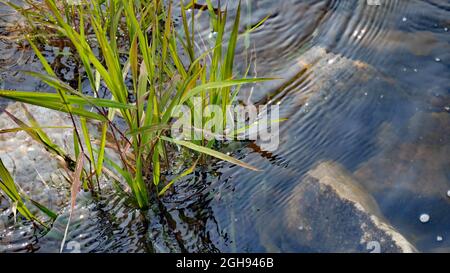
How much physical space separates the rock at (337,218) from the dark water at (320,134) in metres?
0.05

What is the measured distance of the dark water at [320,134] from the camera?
2334 mm

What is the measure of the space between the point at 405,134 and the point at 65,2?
2.05 metres

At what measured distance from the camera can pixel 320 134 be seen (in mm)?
2725

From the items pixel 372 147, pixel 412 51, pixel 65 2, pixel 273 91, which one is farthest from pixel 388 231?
pixel 65 2

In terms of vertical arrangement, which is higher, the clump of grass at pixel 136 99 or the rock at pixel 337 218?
the clump of grass at pixel 136 99

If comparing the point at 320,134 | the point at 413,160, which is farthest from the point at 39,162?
the point at 413,160

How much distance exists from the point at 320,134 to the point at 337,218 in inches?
21.0

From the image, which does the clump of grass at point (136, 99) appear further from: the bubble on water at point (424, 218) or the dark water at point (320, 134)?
the bubble on water at point (424, 218)

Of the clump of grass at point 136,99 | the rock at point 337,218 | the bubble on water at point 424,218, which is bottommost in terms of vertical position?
the bubble on water at point 424,218

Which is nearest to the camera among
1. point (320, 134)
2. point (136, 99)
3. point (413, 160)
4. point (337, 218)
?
point (136, 99)

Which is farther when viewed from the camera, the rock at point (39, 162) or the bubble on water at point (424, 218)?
the rock at point (39, 162)

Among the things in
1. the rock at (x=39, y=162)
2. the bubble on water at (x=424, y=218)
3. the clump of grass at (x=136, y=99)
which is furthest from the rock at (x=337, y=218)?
the rock at (x=39, y=162)

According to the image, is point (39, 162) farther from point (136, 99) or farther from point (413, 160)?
point (413, 160)

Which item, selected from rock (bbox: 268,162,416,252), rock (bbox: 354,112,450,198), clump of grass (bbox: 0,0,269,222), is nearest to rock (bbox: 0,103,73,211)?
clump of grass (bbox: 0,0,269,222)
